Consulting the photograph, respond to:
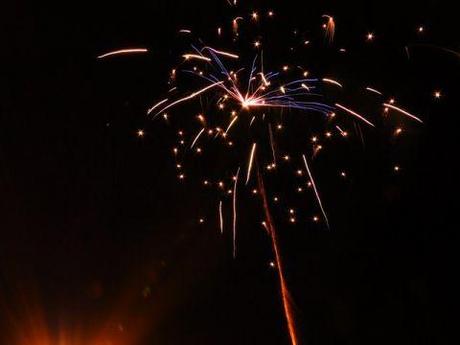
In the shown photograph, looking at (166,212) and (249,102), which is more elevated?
(249,102)

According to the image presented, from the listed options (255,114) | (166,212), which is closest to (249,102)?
(255,114)

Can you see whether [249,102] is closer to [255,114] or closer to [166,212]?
[255,114]

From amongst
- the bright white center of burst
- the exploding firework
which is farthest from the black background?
the bright white center of burst

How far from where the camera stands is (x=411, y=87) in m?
2.56

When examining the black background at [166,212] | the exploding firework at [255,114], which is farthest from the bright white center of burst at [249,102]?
the black background at [166,212]

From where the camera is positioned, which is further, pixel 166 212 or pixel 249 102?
pixel 166 212

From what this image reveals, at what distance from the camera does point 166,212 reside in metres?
2.88

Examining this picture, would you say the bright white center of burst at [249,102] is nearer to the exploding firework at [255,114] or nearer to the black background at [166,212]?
the exploding firework at [255,114]

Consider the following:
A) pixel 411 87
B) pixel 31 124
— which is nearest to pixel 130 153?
pixel 31 124

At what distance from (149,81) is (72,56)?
40cm

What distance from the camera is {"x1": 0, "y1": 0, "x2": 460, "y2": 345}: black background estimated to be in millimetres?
2592

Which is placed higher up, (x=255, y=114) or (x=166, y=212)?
(x=255, y=114)

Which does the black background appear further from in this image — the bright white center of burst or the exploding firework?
the bright white center of burst

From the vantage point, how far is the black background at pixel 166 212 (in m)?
2.59
